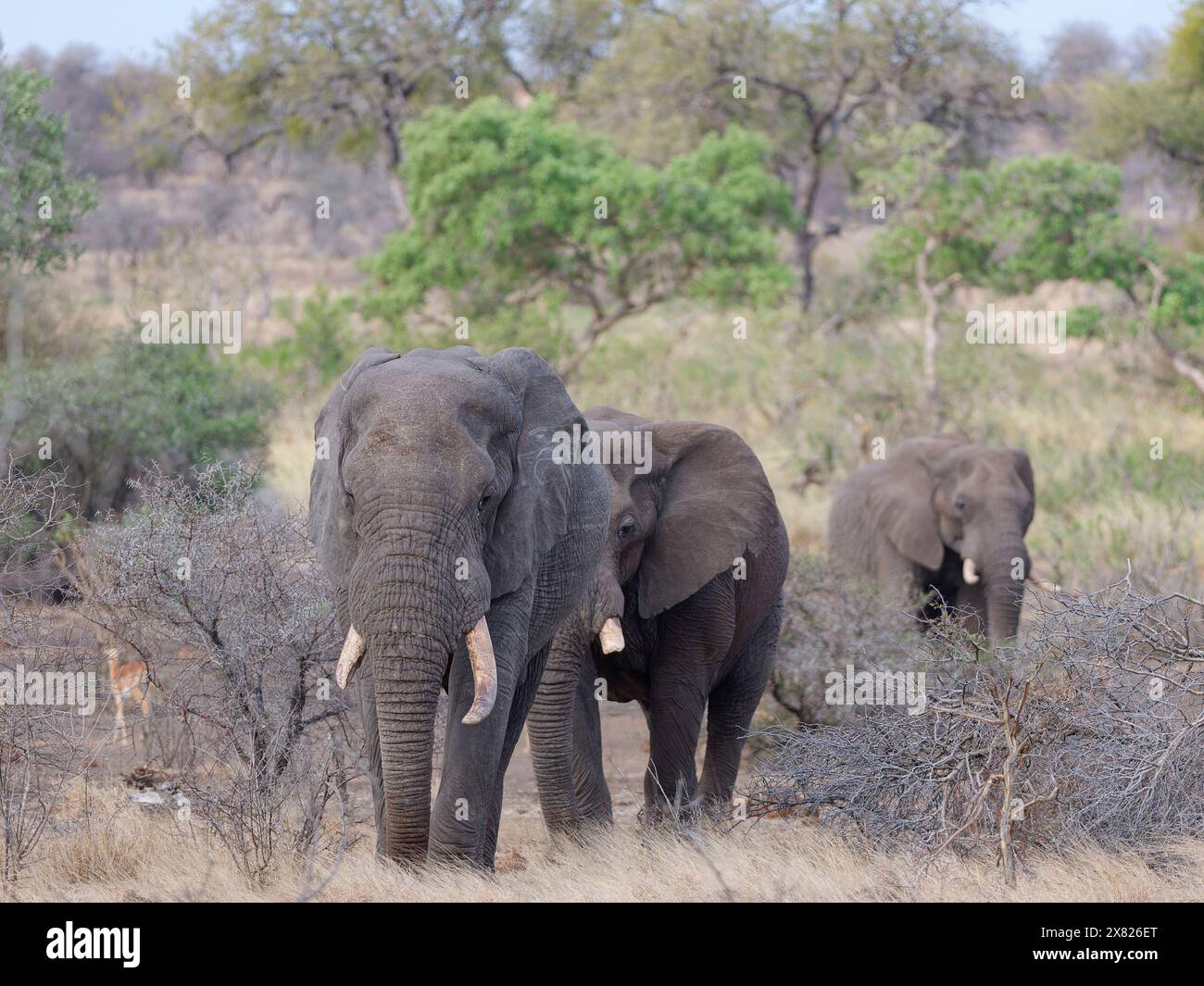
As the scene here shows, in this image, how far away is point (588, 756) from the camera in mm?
8156

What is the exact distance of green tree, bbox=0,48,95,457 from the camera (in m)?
14.5

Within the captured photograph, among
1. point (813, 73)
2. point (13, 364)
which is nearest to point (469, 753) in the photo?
point (13, 364)

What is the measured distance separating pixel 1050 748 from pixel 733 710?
2.19 m

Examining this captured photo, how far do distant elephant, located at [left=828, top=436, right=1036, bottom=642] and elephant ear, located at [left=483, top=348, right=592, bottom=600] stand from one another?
6.15 m

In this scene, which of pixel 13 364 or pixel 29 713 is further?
pixel 13 364

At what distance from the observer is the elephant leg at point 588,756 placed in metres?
8.04

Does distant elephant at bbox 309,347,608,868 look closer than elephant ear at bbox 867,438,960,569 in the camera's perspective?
Yes

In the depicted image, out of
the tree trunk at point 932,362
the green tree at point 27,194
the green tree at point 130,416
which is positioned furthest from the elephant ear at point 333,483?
the tree trunk at point 932,362

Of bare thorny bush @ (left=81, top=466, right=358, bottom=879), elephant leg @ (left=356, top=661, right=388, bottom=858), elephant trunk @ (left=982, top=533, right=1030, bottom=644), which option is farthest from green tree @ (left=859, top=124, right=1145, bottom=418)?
elephant leg @ (left=356, top=661, right=388, bottom=858)

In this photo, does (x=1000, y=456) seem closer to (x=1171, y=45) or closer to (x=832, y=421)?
(x=832, y=421)

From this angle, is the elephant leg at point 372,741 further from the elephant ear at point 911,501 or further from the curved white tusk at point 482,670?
the elephant ear at point 911,501

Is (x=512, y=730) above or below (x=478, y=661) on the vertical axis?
below

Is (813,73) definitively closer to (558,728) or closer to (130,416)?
(130,416)

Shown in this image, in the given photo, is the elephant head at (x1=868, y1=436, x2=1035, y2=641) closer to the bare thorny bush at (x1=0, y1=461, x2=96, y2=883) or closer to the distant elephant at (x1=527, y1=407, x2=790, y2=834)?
the distant elephant at (x1=527, y1=407, x2=790, y2=834)
